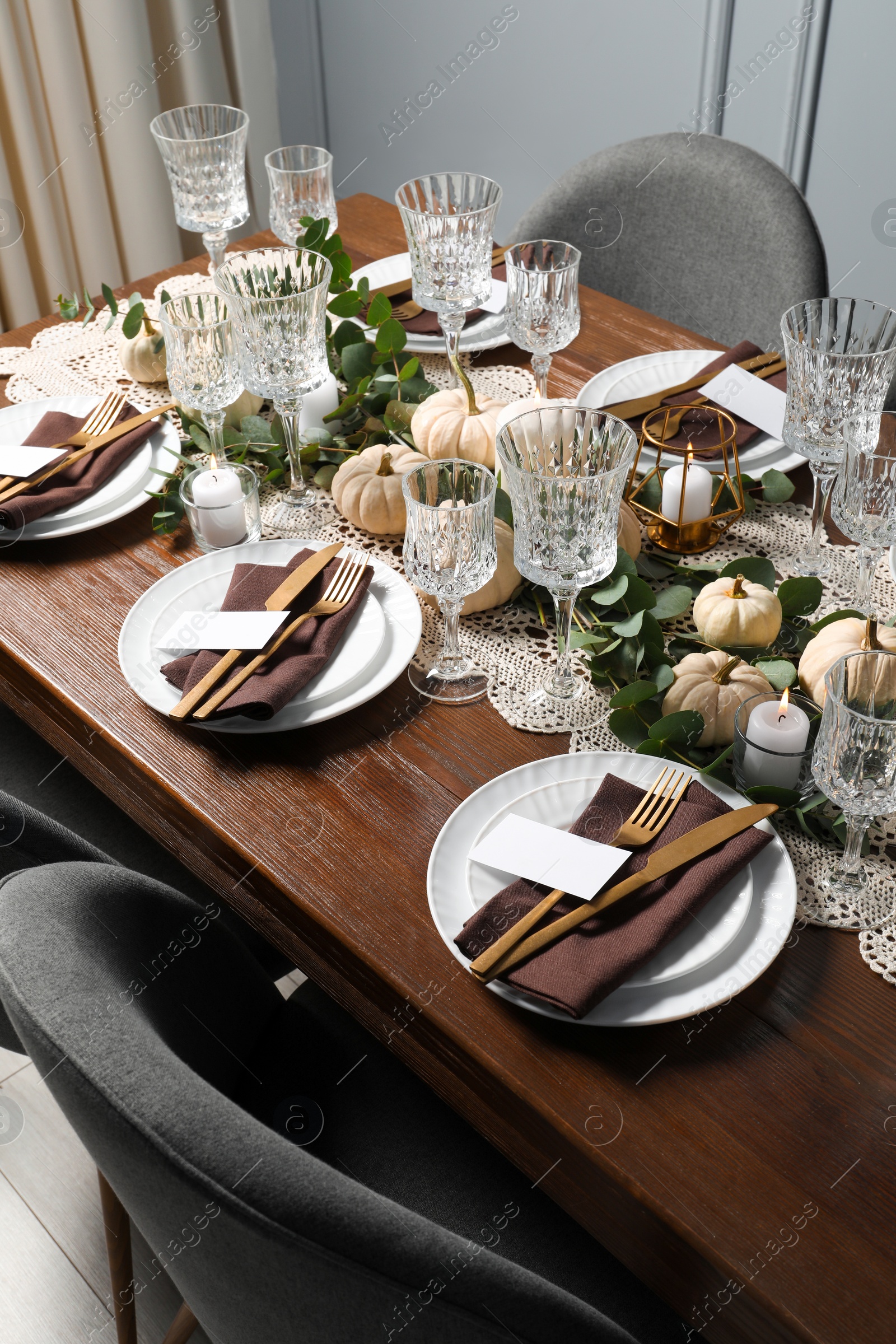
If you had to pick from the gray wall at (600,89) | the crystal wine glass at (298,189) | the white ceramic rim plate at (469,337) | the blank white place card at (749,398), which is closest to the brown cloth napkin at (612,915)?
the blank white place card at (749,398)

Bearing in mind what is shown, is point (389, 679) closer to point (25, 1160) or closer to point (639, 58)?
point (25, 1160)

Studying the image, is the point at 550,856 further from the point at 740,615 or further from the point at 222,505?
the point at 222,505

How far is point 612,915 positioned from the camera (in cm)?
75

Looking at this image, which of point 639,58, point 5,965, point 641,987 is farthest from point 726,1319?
point 639,58

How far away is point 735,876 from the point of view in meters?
0.78

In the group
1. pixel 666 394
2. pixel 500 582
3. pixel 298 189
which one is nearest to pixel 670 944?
pixel 500 582

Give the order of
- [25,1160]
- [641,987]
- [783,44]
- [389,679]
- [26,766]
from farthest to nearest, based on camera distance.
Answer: [783,44] < [25,1160] < [26,766] < [389,679] < [641,987]

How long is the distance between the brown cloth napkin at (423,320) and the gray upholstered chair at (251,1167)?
0.92m

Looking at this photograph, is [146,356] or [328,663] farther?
[146,356]

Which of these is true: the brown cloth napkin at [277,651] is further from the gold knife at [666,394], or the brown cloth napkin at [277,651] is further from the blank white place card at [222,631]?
the gold knife at [666,394]

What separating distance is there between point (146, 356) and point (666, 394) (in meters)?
0.69

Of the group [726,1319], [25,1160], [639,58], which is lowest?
[25,1160]

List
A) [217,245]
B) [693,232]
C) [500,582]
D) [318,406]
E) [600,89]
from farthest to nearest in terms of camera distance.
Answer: [600,89] → [693,232] → [217,245] → [318,406] → [500,582]

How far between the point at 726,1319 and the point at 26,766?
3.20ft
